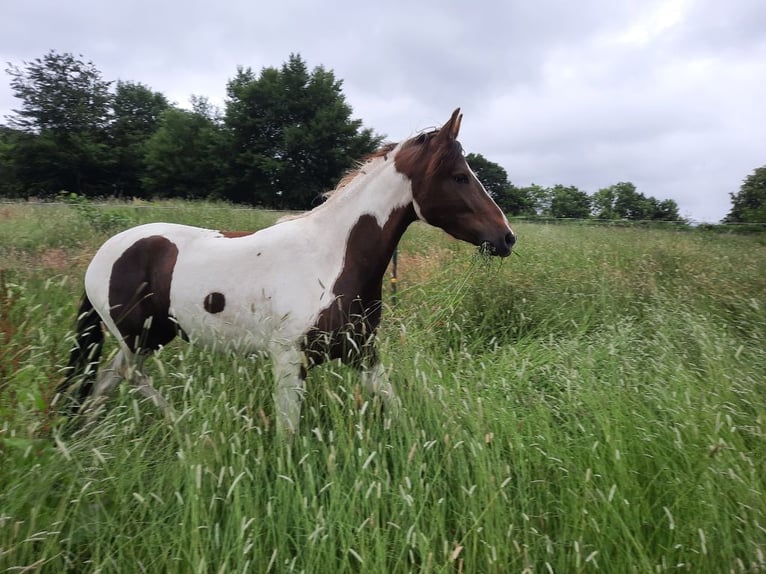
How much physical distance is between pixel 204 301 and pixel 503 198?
6082 centimetres

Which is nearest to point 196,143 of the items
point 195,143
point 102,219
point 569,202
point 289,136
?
point 195,143

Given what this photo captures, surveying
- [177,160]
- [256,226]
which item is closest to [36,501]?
[256,226]

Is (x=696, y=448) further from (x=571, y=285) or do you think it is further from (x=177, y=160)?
(x=177, y=160)

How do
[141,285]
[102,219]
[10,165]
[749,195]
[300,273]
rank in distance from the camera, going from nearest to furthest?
[300,273] → [141,285] → [102,219] → [749,195] → [10,165]

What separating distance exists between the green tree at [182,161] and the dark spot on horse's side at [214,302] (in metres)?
30.2

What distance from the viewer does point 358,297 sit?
2400 millimetres

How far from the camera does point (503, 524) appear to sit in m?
1.69

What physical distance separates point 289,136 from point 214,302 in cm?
2767

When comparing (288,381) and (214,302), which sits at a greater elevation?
(214,302)

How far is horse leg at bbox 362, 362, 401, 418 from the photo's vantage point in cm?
220

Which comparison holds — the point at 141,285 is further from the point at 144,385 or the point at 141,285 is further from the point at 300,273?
the point at 300,273

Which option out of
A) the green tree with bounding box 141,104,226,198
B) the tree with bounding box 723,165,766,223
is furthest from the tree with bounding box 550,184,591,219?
the green tree with bounding box 141,104,226,198

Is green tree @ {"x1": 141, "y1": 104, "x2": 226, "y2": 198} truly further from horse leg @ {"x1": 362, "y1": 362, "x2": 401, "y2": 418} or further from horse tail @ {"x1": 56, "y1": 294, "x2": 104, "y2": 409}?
horse leg @ {"x1": 362, "y1": 362, "x2": 401, "y2": 418}

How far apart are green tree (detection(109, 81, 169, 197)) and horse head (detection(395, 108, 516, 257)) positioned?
35.0m
